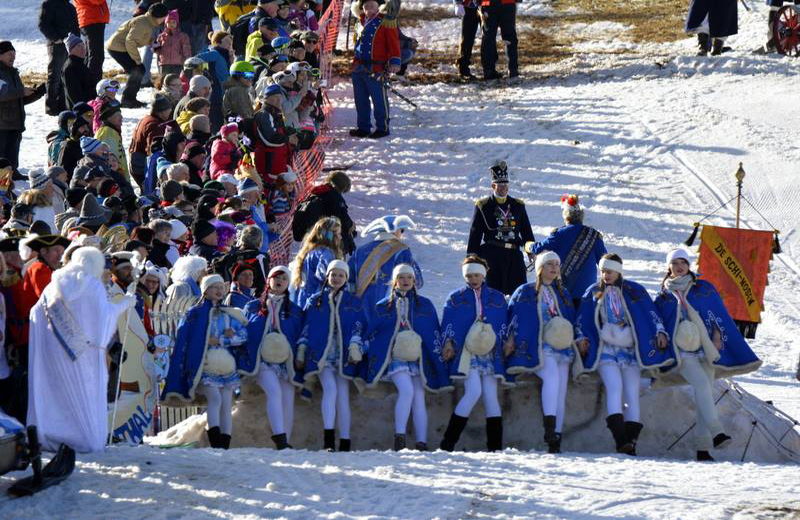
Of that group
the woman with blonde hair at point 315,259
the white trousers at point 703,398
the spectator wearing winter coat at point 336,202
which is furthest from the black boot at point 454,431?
the spectator wearing winter coat at point 336,202

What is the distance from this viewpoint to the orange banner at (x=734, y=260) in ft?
47.0

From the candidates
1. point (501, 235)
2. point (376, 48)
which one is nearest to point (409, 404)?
point (501, 235)

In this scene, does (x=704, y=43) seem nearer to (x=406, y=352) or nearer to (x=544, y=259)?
A: (x=544, y=259)

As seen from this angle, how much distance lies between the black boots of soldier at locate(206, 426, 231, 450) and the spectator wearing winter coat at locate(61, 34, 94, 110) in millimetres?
8275

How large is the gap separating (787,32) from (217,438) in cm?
1332

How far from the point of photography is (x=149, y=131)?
16297mm

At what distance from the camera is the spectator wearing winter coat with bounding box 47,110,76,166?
16.0 m

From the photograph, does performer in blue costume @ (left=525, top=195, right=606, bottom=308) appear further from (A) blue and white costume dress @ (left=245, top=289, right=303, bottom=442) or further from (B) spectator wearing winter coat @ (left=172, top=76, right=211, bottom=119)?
(B) spectator wearing winter coat @ (left=172, top=76, right=211, bottom=119)

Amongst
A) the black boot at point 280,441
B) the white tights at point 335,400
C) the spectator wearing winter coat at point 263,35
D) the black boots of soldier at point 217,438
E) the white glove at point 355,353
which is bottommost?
the black boot at point 280,441

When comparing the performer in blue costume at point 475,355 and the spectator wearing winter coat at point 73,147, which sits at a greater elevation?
the spectator wearing winter coat at point 73,147

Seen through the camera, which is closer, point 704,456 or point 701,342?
point 704,456

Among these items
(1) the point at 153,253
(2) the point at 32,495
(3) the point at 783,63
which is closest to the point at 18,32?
(3) the point at 783,63

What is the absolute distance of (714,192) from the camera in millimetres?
18281

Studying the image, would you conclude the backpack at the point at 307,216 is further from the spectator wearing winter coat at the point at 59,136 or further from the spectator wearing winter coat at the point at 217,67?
the spectator wearing winter coat at the point at 217,67
